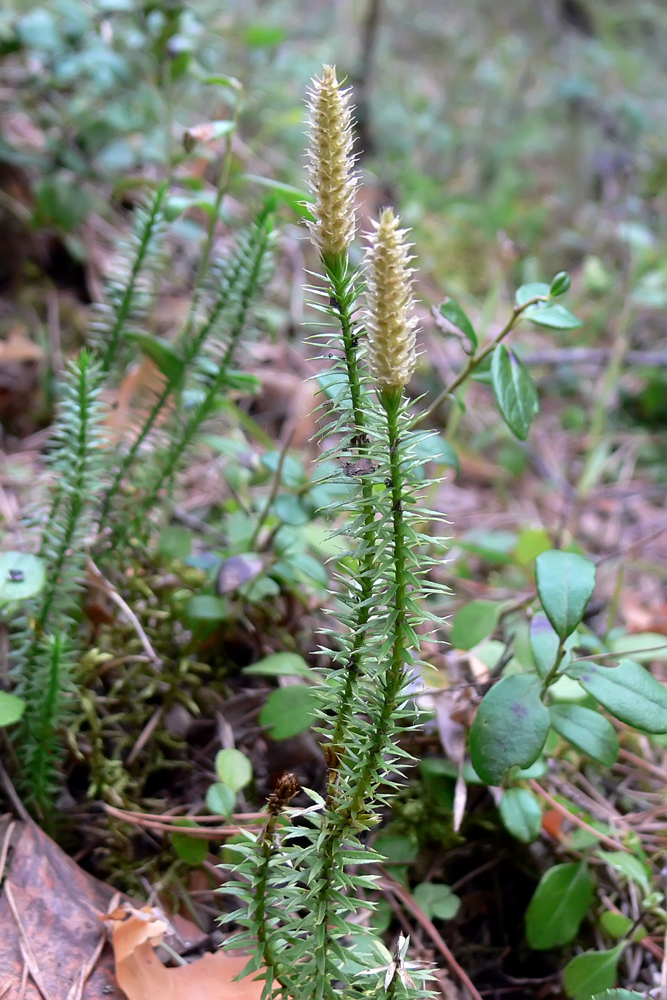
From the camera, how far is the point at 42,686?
1.26 metres

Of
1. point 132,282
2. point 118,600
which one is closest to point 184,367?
point 132,282

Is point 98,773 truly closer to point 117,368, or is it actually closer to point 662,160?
point 117,368

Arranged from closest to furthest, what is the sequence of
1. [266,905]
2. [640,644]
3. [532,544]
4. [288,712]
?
[266,905], [288,712], [640,644], [532,544]

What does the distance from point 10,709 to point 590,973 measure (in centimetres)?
102

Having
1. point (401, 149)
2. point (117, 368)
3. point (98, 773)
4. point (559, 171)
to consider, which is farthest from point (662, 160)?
point (98, 773)

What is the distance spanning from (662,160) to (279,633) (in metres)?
5.09

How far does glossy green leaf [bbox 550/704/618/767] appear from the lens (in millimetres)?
1235

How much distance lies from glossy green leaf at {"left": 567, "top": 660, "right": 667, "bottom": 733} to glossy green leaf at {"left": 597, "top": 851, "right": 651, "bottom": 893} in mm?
284

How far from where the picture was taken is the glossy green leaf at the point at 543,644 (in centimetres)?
126

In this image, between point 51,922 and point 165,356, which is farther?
point 165,356

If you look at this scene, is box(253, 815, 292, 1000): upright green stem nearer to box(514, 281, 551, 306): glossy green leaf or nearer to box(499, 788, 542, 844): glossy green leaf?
box(499, 788, 542, 844): glossy green leaf

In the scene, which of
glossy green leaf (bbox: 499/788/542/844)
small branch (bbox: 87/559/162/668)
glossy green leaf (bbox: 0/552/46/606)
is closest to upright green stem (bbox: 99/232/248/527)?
small branch (bbox: 87/559/162/668)

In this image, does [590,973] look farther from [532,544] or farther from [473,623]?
[532,544]

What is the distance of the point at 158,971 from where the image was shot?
3.62 feet
